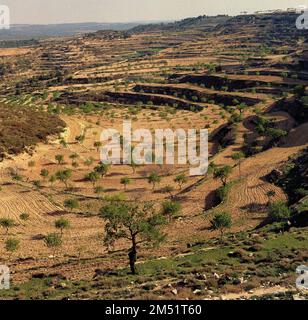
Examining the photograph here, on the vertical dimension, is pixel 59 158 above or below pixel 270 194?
below

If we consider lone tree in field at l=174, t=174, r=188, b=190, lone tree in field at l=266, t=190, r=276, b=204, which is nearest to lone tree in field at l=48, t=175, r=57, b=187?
lone tree in field at l=174, t=174, r=188, b=190

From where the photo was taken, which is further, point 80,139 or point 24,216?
point 80,139

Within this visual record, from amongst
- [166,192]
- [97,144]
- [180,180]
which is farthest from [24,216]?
[97,144]

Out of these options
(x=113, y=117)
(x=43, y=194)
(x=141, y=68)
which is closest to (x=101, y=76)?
(x=141, y=68)

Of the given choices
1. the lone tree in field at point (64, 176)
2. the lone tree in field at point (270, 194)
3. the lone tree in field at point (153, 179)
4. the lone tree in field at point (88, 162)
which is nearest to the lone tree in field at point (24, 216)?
the lone tree in field at point (64, 176)

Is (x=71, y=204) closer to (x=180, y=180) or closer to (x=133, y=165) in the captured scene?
(x=180, y=180)

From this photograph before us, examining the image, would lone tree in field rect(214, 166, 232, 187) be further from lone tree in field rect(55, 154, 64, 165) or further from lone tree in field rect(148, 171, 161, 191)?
lone tree in field rect(55, 154, 64, 165)

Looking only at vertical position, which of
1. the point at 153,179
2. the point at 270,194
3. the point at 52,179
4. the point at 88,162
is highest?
the point at 270,194

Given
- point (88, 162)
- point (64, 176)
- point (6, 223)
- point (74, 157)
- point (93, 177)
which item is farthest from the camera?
point (74, 157)
